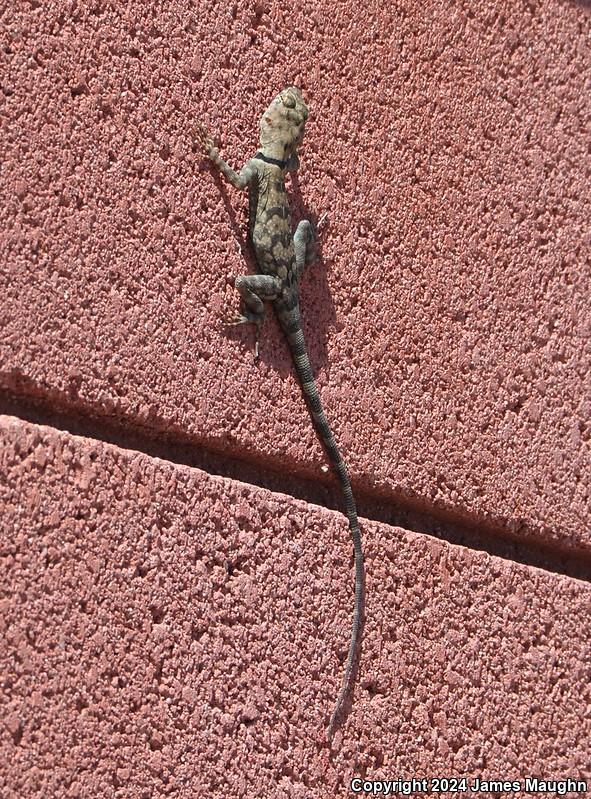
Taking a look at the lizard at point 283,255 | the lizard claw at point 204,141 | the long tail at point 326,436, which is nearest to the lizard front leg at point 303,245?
the lizard at point 283,255

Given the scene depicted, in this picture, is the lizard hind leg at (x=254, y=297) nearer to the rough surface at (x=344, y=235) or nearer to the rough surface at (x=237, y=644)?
the rough surface at (x=344, y=235)

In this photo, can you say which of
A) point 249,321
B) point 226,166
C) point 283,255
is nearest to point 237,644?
point 249,321

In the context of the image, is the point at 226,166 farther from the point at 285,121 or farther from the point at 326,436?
the point at 326,436

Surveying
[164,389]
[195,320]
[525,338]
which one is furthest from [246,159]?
[525,338]

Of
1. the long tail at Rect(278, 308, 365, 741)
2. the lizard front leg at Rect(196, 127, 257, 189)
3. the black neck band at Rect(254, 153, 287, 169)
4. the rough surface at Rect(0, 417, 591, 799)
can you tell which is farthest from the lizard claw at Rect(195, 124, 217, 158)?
the rough surface at Rect(0, 417, 591, 799)

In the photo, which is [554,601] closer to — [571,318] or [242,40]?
[571,318]

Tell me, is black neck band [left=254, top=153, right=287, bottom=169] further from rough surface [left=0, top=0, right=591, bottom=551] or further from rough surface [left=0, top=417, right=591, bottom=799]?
rough surface [left=0, top=417, right=591, bottom=799]
